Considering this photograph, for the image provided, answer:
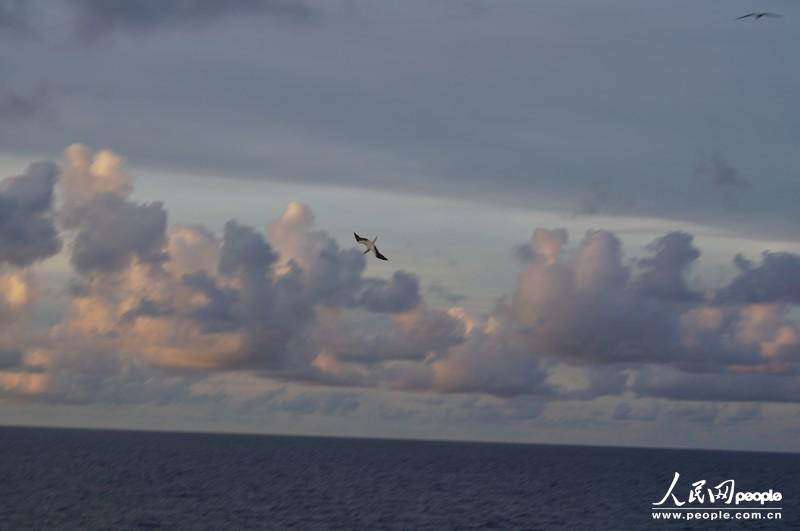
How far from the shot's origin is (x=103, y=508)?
17075cm

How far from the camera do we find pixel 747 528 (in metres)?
175

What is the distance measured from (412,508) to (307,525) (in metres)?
33.7

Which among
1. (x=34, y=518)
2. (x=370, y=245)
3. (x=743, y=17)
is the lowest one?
(x=34, y=518)

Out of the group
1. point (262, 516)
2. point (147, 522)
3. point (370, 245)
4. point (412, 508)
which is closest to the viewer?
point (370, 245)

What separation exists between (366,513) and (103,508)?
43747mm

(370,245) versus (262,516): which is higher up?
(370,245)

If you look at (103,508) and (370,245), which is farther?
(103,508)

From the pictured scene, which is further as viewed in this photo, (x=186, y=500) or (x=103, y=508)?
(x=186, y=500)

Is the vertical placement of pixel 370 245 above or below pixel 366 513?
above

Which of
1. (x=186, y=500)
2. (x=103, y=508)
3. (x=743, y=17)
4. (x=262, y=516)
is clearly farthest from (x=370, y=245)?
(x=186, y=500)

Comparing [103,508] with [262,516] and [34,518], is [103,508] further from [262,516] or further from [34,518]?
[262,516]

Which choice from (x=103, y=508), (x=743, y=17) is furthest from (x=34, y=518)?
(x=743, y=17)

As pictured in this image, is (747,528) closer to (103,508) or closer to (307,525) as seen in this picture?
(307,525)

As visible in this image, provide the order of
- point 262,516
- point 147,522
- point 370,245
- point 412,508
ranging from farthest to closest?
point 412,508
point 262,516
point 147,522
point 370,245
